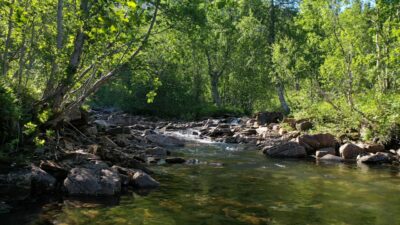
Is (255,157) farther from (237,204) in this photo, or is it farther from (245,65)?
(245,65)

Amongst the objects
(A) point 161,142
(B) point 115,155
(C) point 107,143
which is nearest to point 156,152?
(C) point 107,143

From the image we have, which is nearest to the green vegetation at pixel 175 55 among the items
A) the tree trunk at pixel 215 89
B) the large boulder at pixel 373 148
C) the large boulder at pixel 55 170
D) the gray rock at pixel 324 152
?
the tree trunk at pixel 215 89

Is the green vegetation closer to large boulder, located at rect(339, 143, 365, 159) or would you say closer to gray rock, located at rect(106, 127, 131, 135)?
large boulder, located at rect(339, 143, 365, 159)

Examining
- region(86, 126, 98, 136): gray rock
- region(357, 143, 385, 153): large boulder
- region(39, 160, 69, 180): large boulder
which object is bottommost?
region(357, 143, 385, 153): large boulder

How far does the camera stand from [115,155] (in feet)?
44.4

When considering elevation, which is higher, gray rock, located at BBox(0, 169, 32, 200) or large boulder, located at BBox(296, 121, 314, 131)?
large boulder, located at BBox(296, 121, 314, 131)

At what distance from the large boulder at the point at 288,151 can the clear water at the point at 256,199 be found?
297cm

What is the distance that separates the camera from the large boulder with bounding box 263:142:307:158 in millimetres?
18719

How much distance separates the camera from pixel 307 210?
29.6 ft

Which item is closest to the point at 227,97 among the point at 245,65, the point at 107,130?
the point at 245,65

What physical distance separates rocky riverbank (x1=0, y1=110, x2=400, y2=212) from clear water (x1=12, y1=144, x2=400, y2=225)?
965mm

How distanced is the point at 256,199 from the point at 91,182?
13.1ft

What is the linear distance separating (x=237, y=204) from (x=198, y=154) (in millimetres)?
9376

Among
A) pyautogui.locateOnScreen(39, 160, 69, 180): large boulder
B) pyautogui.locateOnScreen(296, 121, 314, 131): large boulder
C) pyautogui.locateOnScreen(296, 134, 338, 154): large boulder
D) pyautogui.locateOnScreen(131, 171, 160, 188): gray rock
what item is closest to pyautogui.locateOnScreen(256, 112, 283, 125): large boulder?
pyautogui.locateOnScreen(296, 121, 314, 131): large boulder
